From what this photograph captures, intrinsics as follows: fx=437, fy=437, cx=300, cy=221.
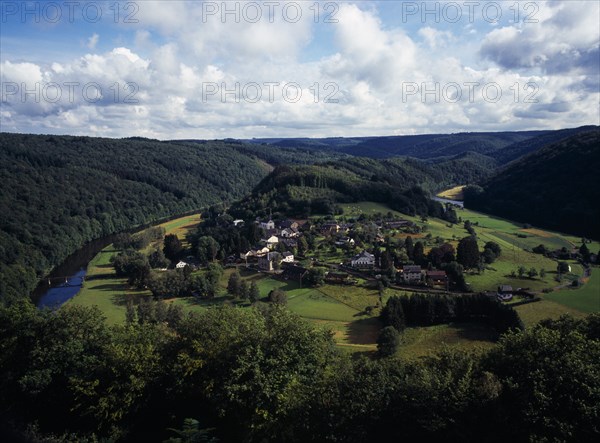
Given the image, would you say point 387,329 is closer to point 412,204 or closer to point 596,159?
point 412,204

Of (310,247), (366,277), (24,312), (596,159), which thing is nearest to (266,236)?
(310,247)

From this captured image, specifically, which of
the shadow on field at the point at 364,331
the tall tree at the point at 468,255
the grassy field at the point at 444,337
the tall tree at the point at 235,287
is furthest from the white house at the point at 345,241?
the grassy field at the point at 444,337

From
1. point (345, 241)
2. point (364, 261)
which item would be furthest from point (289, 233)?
point (364, 261)

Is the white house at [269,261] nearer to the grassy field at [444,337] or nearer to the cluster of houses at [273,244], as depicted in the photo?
the cluster of houses at [273,244]

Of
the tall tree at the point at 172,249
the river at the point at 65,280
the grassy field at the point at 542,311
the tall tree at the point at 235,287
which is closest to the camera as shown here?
the grassy field at the point at 542,311

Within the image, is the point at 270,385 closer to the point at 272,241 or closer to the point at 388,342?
the point at 388,342
